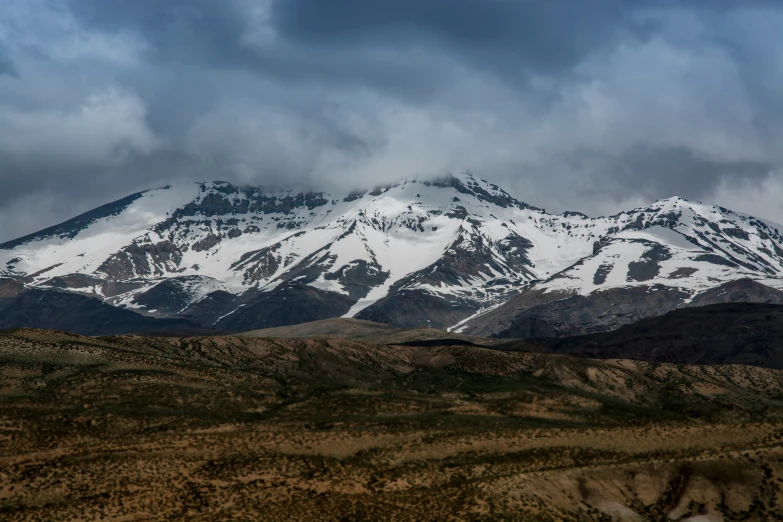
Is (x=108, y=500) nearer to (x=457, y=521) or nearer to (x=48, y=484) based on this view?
(x=48, y=484)

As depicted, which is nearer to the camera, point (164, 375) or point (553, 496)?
point (553, 496)

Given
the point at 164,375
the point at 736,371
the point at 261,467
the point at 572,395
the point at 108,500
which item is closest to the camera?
the point at 108,500

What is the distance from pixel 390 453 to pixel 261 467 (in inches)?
514

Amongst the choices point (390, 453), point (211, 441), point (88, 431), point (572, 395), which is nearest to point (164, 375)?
point (88, 431)

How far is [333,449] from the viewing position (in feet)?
268

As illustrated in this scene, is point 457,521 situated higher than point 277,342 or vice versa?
point 277,342

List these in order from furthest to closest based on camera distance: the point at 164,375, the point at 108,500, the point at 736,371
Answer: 1. the point at 736,371
2. the point at 164,375
3. the point at 108,500

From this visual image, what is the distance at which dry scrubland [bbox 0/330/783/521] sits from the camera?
65375mm

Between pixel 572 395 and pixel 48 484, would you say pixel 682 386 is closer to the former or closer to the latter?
pixel 572 395

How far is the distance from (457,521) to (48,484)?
29.9 metres

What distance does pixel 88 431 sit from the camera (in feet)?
287

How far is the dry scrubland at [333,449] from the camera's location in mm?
65375

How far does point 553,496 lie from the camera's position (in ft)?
219

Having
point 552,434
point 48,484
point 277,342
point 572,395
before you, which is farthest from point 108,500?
point 277,342
